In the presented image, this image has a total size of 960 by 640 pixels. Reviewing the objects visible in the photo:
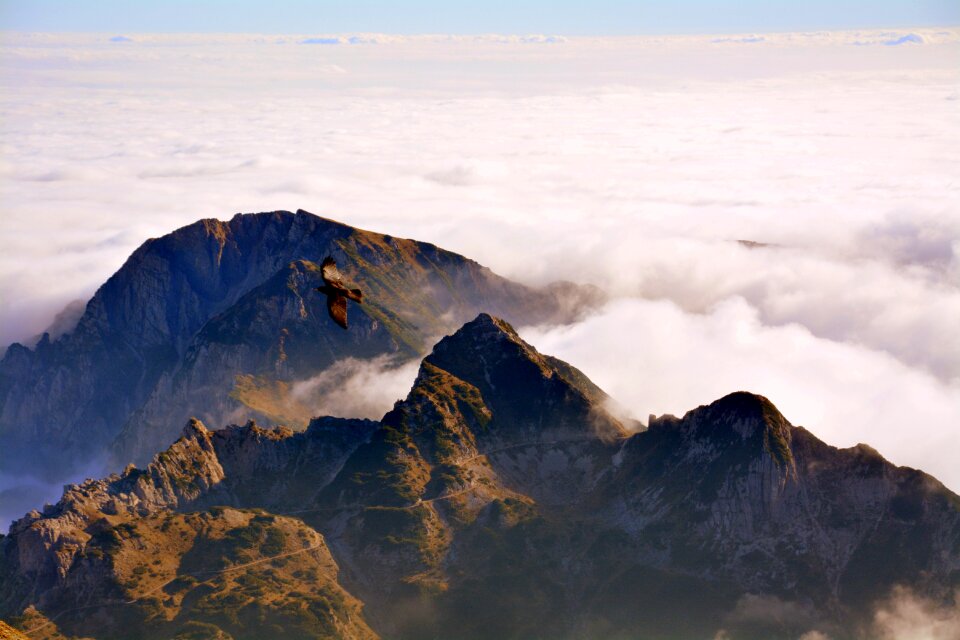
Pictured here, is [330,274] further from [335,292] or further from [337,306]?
[337,306]

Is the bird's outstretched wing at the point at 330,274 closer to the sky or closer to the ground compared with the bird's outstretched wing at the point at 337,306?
closer to the sky

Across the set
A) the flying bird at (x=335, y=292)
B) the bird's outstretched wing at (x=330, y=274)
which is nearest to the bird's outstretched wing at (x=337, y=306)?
the flying bird at (x=335, y=292)

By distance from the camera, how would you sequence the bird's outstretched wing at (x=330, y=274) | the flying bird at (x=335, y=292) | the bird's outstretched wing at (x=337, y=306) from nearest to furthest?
1. the flying bird at (x=335, y=292)
2. the bird's outstretched wing at (x=337, y=306)
3. the bird's outstretched wing at (x=330, y=274)

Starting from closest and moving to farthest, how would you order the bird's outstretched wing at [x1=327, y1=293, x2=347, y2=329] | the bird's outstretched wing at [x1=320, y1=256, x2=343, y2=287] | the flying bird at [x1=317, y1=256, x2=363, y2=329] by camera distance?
the flying bird at [x1=317, y1=256, x2=363, y2=329]
the bird's outstretched wing at [x1=327, y1=293, x2=347, y2=329]
the bird's outstretched wing at [x1=320, y1=256, x2=343, y2=287]

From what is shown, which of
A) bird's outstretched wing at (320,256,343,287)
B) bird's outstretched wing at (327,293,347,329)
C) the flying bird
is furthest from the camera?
bird's outstretched wing at (320,256,343,287)

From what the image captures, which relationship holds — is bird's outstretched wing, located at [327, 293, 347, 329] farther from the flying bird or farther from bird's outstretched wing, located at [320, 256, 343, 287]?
bird's outstretched wing, located at [320, 256, 343, 287]

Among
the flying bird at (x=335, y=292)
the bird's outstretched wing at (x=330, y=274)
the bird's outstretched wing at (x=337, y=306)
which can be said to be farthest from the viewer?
the bird's outstretched wing at (x=330, y=274)

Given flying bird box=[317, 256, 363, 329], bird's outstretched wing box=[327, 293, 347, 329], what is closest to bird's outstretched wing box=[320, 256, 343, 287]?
flying bird box=[317, 256, 363, 329]

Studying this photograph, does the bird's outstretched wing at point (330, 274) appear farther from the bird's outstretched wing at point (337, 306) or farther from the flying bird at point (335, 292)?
the bird's outstretched wing at point (337, 306)

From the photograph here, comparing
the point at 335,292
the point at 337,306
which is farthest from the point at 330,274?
the point at 337,306

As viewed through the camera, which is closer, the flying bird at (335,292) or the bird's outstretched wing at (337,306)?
the flying bird at (335,292)

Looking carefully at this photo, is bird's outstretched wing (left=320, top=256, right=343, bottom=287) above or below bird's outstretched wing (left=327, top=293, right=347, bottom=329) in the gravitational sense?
above
